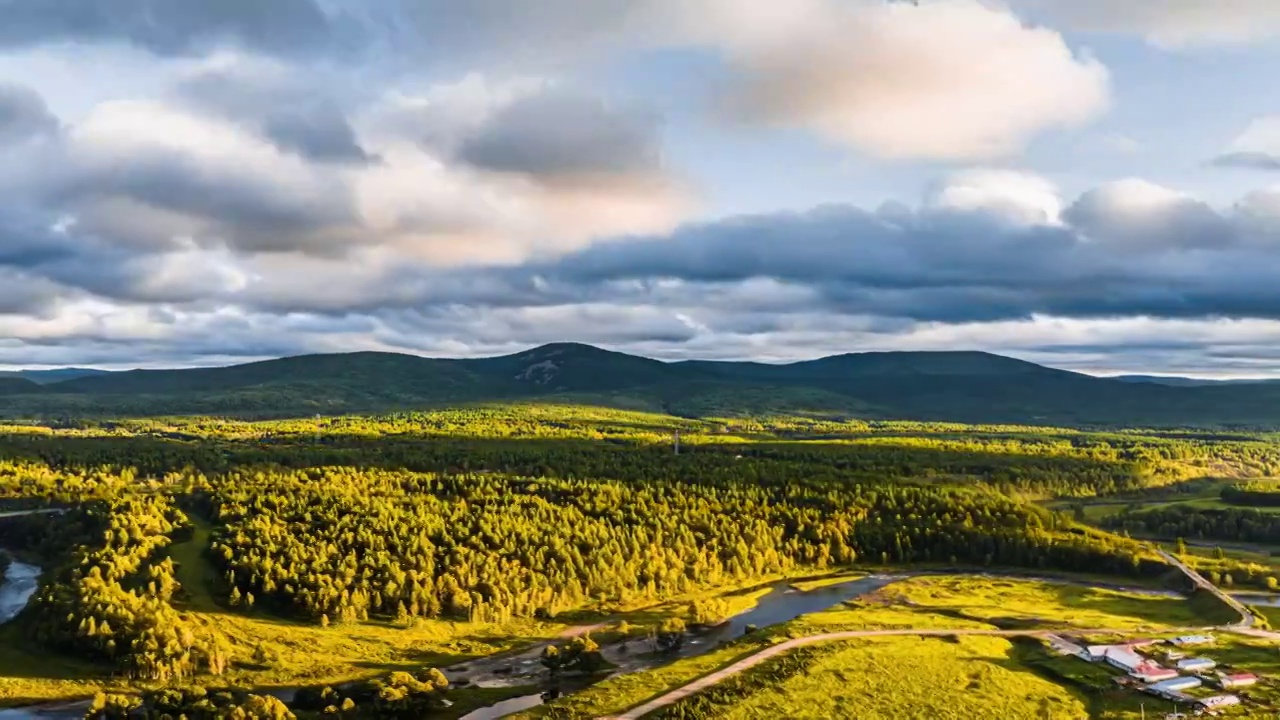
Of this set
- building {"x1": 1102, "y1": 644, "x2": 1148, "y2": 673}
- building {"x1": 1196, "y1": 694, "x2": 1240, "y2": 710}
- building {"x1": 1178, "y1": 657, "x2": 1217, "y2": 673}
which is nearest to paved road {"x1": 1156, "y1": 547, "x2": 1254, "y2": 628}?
building {"x1": 1178, "y1": 657, "x2": 1217, "y2": 673}

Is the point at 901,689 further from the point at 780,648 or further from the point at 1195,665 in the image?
the point at 1195,665

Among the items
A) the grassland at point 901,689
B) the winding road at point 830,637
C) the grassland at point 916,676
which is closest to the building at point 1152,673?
the grassland at point 916,676

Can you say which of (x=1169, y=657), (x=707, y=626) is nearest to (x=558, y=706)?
(x=707, y=626)

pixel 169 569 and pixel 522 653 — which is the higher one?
pixel 169 569

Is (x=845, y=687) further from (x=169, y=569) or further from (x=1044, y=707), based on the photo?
(x=169, y=569)

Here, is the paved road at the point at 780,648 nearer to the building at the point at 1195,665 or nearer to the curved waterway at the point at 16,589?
the building at the point at 1195,665

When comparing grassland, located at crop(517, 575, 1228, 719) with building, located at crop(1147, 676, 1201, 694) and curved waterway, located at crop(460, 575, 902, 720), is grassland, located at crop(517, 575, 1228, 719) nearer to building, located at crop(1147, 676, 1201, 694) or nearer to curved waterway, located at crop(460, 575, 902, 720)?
building, located at crop(1147, 676, 1201, 694)
